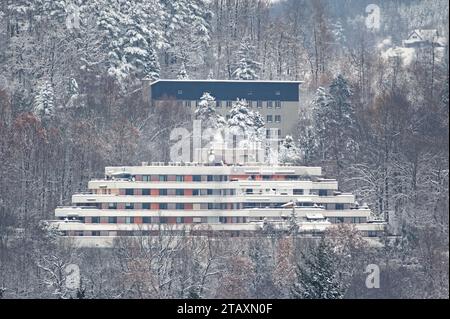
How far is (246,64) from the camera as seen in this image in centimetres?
12100

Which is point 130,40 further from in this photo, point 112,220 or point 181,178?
point 112,220

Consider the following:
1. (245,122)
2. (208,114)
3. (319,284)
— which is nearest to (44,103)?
(208,114)

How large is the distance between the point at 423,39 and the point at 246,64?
14.8 meters

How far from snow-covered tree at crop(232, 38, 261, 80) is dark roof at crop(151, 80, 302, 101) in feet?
10.8

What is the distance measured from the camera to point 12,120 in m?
104

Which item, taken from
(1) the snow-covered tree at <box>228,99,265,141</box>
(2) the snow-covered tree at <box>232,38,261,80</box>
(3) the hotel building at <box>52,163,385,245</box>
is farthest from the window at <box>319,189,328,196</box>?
(2) the snow-covered tree at <box>232,38,261,80</box>

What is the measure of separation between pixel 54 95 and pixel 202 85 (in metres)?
7.88

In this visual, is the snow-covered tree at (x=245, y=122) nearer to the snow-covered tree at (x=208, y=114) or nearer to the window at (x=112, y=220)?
the snow-covered tree at (x=208, y=114)

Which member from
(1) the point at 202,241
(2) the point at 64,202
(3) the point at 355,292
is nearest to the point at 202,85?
(2) the point at 64,202

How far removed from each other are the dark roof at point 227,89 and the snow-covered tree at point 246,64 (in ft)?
10.8

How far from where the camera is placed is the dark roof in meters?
114

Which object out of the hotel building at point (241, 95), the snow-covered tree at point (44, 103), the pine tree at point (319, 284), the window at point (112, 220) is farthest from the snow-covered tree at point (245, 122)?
the pine tree at point (319, 284)

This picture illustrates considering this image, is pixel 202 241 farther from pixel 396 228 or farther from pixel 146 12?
pixel 146 12

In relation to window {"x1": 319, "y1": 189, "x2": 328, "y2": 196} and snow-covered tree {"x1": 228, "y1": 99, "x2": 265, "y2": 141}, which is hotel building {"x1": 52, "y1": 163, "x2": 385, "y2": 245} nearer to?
window {"x1": 319, "y1": 189, "x2": 328, "y2": 196}
